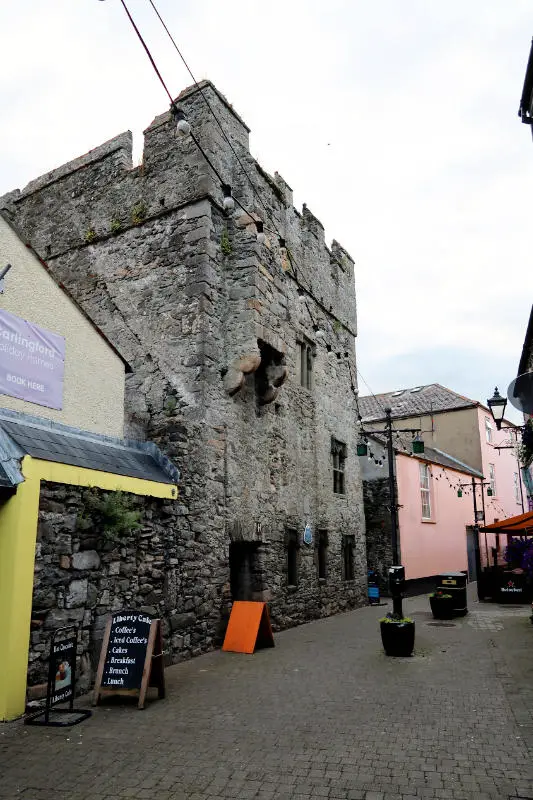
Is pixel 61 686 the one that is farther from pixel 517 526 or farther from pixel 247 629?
pixel 517 526

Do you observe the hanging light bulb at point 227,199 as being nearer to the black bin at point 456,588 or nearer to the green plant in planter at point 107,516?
the green plant in planter at point 107,516

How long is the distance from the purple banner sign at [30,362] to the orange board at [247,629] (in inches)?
173

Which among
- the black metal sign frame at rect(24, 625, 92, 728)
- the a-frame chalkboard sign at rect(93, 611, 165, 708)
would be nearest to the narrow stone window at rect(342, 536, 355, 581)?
the a-frame chalkboard sign at rect(93, 611, 165, 708)

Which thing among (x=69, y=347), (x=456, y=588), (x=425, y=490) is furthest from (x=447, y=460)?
(x=69, y=347)

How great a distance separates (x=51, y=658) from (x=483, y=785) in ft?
13.0

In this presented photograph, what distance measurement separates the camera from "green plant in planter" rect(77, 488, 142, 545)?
6.98 m

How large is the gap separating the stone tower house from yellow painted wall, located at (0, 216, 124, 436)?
1.38 metres

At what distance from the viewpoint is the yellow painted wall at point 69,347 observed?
23.8 feet

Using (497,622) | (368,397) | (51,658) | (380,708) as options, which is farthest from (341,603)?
(368,397)

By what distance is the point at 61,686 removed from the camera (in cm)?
592

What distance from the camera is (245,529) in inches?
420

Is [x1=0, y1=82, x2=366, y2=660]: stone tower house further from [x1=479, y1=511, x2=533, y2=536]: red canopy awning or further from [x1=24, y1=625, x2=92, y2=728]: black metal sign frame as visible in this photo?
[x1=479, y1=511, x2=533, y2=536]: red canopy awning

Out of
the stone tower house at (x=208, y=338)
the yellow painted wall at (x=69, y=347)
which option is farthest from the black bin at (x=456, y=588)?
the yellow painted wall at (x=69, y=347)

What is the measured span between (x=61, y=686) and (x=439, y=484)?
19028 mm
